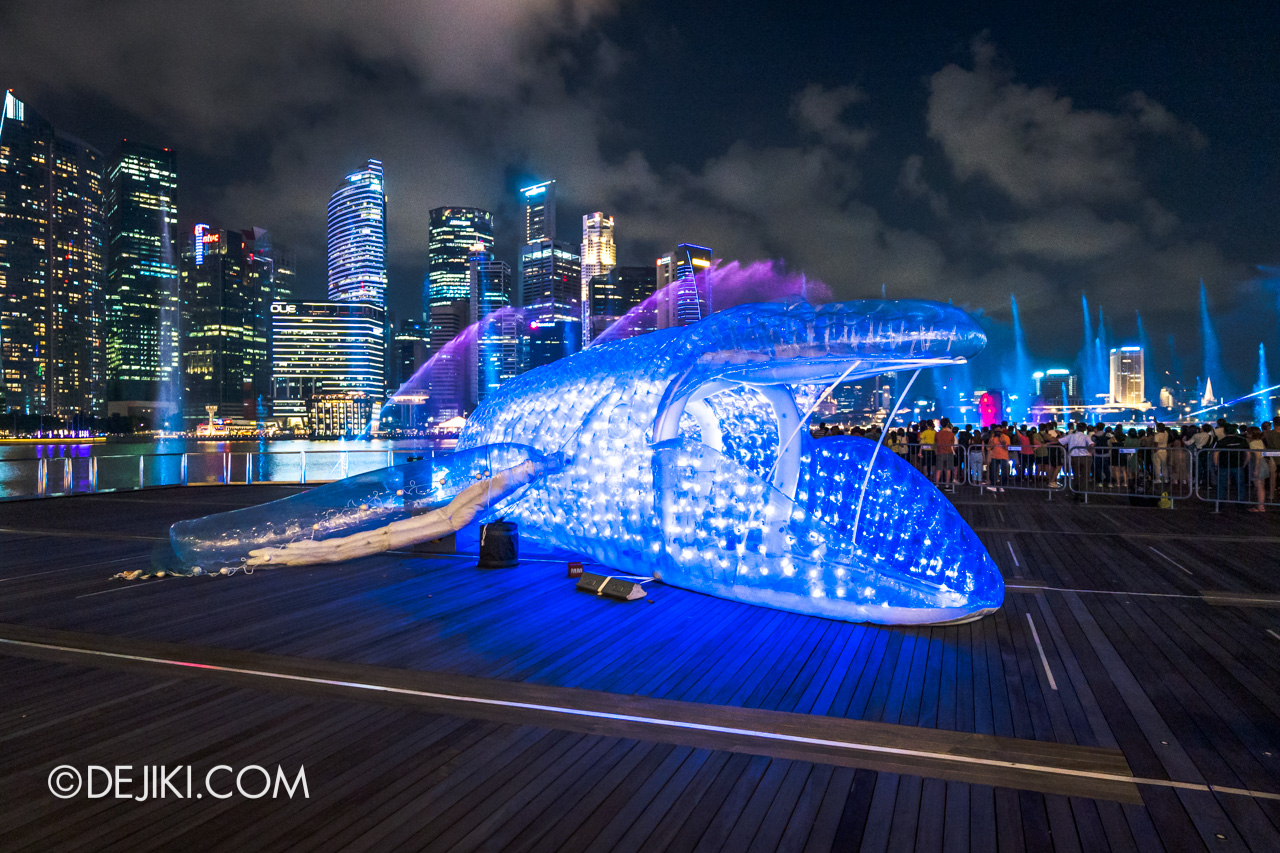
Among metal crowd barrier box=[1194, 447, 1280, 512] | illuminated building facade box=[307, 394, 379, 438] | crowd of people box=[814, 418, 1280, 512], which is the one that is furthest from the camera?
illuminated building facade box=[307, 394, 379, 438]

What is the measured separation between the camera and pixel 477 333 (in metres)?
124

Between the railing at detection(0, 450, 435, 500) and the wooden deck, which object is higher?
the railing at detection(0, 450, 435, 500)

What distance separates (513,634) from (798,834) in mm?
3831

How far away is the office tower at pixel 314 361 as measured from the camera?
542 ft

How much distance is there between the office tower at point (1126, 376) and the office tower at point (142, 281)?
18390cm

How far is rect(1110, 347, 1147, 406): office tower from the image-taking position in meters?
54.9

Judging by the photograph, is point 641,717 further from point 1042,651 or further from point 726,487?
point 1042,651

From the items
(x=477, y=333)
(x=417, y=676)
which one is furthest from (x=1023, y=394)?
(x=477, y=333)

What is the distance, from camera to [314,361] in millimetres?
168375

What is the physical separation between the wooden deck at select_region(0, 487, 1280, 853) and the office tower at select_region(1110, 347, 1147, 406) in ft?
182

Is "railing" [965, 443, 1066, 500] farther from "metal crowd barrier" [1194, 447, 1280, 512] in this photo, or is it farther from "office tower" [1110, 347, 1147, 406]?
"office tower" [1110, 347, 1147, 406]

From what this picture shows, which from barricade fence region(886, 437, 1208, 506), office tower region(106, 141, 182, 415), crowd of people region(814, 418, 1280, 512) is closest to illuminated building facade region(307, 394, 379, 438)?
office tower region(106, 141, 182, 415)

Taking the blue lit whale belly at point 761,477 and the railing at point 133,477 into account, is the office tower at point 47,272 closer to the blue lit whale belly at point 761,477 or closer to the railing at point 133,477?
the railing at point 133,477

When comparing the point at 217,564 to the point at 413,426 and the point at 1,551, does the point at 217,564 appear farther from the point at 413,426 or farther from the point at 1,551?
the point at 413,426
